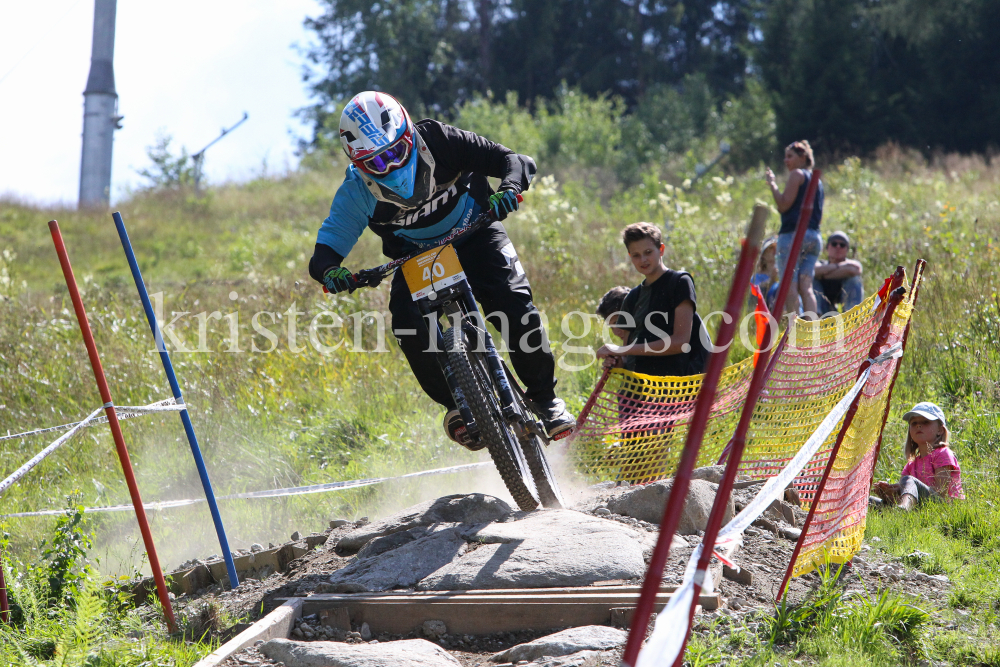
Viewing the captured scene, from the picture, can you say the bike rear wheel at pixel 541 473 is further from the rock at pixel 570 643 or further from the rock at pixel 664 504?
the rock at pixel 570 643

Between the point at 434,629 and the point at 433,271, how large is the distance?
1.64 meters

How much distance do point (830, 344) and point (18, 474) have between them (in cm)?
398

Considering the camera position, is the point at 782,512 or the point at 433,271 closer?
the point at 433,271

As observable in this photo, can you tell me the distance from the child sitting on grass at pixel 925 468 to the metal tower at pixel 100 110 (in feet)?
45.6

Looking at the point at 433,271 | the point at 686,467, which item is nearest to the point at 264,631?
the point at 433,271

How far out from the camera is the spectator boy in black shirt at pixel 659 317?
5121 millimetres

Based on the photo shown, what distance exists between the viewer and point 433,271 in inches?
158

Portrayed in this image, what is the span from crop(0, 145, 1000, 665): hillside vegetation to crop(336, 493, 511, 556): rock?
3.27 ft

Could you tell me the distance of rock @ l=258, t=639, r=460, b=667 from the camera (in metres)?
2.79

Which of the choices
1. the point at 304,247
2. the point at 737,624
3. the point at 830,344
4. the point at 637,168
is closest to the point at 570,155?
the point at 637,168

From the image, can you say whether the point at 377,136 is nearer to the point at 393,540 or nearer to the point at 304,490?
the point at 393,540

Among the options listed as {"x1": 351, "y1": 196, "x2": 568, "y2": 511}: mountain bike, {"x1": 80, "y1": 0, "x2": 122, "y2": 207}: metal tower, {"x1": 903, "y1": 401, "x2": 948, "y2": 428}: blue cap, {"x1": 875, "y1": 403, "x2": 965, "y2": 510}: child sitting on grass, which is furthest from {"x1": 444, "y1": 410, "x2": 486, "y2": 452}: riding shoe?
{"x1": 80, "y1": 0, "x2": 122, "y2": 207}: metal tower

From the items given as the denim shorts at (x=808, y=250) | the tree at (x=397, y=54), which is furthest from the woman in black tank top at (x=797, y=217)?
the tree at (x=397, y=54)

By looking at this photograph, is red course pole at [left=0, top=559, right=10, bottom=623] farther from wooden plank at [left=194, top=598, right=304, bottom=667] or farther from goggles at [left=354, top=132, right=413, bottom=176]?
goggles at [left=354, top=132, right=413, bottom=176]
